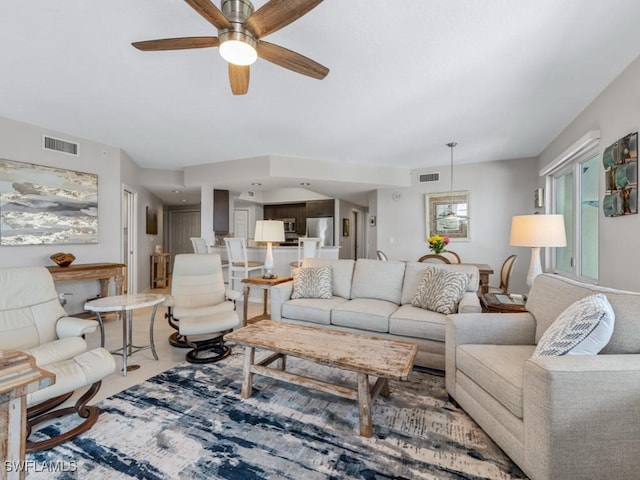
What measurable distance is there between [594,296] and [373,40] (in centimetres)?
200

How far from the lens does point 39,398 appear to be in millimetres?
1532

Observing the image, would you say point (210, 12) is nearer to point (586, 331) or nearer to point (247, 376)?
point (247, 376)

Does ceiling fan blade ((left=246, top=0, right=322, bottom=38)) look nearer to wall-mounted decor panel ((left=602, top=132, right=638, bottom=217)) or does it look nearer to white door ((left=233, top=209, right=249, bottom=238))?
wall-mounted decor panel ((left=602, top=132, right=638, bottom=217))

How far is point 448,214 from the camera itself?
5285mm

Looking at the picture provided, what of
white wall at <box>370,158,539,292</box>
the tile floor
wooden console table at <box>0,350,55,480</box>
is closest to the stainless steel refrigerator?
white wall at <box>370,158,539,292</box>

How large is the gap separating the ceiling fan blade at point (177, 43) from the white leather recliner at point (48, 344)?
6.14 ft

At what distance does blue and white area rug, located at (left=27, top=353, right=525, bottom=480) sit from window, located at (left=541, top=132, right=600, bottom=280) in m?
2.57

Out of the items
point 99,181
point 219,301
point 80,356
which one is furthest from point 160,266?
point 80,356

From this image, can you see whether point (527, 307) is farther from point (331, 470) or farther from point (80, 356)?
point (80, 356)

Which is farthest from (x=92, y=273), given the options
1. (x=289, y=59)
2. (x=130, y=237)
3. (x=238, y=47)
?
(x=289, y=59)

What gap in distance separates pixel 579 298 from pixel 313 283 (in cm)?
228

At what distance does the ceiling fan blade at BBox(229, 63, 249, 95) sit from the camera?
6.23 ft

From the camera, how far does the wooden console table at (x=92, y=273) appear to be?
3.42 m

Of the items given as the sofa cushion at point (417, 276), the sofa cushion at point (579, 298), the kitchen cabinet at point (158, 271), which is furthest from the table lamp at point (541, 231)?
the kitchen cabinet at point (158, 271)
